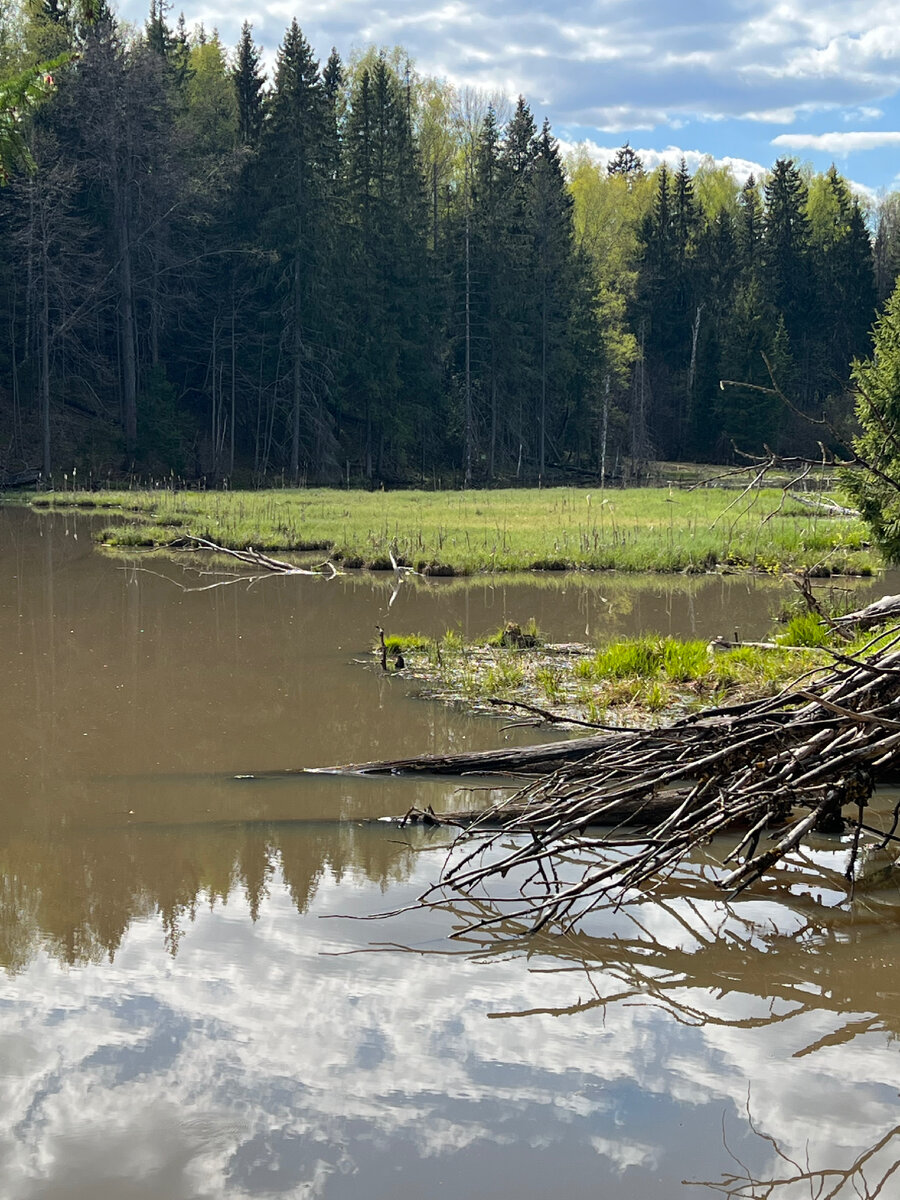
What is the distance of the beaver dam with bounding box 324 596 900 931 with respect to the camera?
5426 mm

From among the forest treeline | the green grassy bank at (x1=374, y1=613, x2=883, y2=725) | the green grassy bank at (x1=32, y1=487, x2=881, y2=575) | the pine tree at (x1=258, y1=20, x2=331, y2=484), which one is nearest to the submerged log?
the green grassy bank at (x1=374, y1=613, x2=883, y2=725)

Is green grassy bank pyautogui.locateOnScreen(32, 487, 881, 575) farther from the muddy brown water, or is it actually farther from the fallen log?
the muddy brown water

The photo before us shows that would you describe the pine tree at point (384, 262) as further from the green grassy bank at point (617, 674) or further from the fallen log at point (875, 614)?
the fallen log at point (875, 614)

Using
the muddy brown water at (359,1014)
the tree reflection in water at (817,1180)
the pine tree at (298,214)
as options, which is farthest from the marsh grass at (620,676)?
the pine tree at (298,214)

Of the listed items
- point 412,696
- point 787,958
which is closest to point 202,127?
point 412,696

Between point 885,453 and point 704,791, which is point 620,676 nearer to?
point 704,791

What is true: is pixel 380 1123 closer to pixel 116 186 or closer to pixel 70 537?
pixel 70 537

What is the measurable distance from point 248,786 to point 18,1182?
436cm

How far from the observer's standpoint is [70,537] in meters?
26.2

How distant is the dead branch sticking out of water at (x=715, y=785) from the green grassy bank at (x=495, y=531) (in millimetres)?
9290

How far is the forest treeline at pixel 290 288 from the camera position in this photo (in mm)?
45688

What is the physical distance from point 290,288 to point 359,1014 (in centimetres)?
4690

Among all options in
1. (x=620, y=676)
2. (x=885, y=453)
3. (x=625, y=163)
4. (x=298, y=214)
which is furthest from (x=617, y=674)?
(x=625, y=163)

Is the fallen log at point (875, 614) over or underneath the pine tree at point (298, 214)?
underneath
